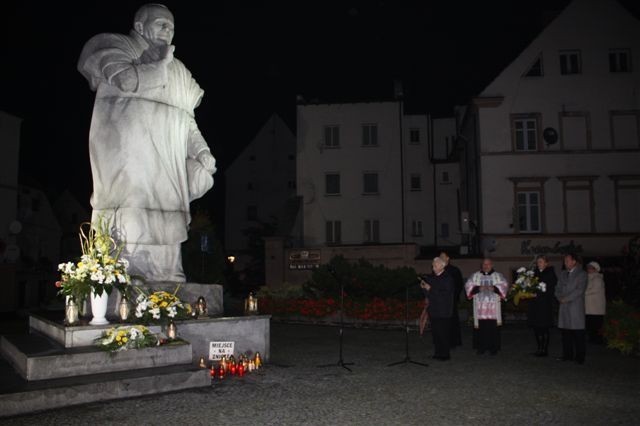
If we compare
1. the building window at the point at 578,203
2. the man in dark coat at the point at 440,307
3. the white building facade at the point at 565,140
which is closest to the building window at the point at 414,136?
the white building facade at the point at 565,140

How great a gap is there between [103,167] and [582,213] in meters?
27.3

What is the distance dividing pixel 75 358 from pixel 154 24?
5.06m

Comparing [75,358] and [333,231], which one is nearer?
[75,358]

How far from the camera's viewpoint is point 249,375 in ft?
28.6

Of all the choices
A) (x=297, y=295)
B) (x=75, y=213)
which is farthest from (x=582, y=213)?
(x=75, y=213)

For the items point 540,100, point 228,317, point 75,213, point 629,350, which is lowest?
point 629,350

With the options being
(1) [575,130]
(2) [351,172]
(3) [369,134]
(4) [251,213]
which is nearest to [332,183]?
(2) [351,172]

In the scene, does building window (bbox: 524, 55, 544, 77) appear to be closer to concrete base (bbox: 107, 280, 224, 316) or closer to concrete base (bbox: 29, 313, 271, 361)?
concrete base (bbox: 29, 313, 271, 361)

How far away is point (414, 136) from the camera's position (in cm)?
3978

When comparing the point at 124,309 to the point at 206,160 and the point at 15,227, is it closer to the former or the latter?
the point at 206,160

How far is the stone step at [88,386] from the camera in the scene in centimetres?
612

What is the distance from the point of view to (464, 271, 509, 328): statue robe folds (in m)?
11.9

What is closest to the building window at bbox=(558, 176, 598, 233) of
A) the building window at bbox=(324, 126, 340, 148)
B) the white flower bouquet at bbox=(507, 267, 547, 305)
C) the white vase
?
the building window at bbox=(324, 126, 340, 148)

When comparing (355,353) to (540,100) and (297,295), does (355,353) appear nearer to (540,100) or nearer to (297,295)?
(297,295)
